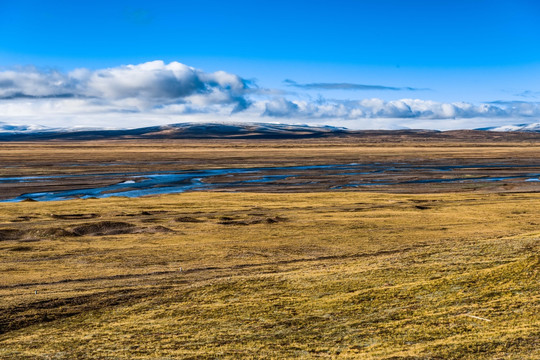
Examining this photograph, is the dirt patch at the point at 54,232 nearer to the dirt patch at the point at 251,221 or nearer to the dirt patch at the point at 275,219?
the dirt patch at the point at 251,221

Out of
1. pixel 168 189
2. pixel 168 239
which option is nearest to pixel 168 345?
pixel 168 239

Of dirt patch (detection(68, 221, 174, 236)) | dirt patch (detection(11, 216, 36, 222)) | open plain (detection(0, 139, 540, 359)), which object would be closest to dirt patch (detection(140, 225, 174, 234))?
dirt patch (detection(68, 221, 174, 236))

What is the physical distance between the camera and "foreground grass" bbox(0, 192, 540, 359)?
39.7 ft

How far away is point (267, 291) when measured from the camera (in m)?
16.9

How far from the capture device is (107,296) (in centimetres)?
1719

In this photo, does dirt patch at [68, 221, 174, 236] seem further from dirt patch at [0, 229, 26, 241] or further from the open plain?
dirt patch at [0, 229, 26, 241]

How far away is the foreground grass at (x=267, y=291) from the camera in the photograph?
39.7 ft

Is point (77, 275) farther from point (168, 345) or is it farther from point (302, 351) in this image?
point (302, 351)

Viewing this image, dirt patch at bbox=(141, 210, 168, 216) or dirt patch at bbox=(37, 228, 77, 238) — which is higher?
dirt patch at bbox=(37, 228, 77, 238)

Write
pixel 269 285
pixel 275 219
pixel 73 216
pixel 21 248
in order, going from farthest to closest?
pixel 73 216 < pixel 275 219 < pixel 21 248 < pixel 269 285

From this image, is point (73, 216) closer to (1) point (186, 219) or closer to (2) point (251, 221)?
(1) point (186, 219)

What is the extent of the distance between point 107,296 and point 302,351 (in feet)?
26.1

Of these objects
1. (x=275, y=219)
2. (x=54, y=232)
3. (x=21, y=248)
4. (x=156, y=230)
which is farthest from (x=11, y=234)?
(x=275, y=219)

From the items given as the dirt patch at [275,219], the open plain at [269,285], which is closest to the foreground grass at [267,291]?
the open plain at [269,285]
